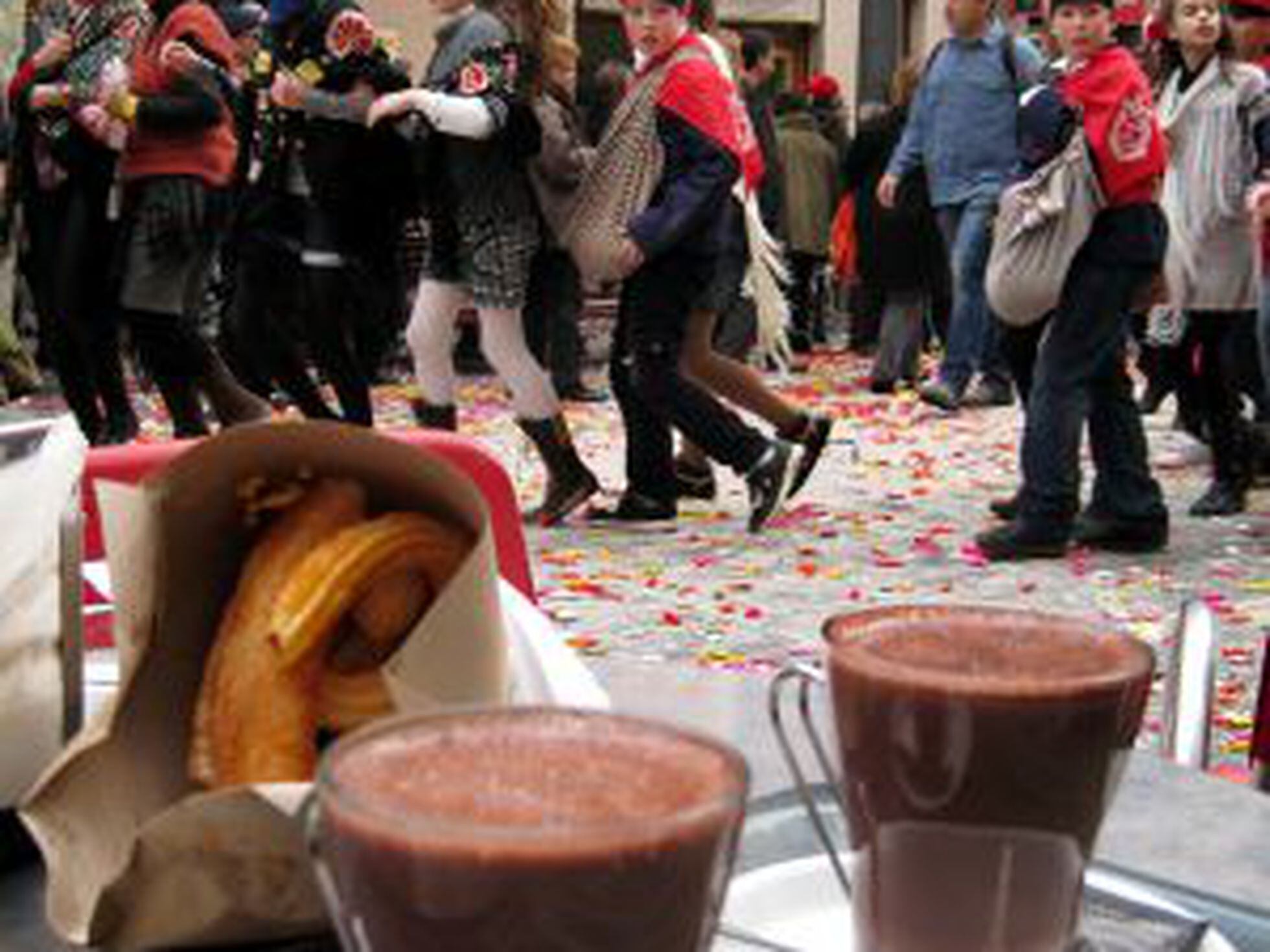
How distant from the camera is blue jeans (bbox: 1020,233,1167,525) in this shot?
531 cm

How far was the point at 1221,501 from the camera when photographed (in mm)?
6586

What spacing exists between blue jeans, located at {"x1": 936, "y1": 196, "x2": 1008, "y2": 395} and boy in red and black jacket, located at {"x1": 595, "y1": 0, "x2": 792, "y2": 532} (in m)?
2.97

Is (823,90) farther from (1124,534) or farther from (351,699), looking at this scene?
(351,699)

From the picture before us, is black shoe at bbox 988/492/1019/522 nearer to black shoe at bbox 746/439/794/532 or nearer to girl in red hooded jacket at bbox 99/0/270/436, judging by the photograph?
black shoe at bbox 746/439/794/532

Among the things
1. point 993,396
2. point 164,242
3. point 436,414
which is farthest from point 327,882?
point 993,396

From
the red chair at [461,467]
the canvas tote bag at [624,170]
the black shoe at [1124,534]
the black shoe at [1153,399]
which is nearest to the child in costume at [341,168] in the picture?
the canvas tote bag at [624,170]

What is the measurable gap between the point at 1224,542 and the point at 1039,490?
79 cm

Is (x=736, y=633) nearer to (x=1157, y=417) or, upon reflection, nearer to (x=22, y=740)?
(x=22, y=740)

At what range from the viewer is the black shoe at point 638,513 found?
21.1 feet

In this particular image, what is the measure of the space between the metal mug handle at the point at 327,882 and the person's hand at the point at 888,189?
889cm

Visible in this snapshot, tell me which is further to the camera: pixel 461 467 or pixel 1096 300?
pixel 1096 300

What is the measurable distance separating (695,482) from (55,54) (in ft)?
8.26

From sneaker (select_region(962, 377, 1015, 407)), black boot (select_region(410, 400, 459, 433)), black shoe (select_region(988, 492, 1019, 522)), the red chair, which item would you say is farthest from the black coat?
the red chair

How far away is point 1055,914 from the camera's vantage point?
0.88m
